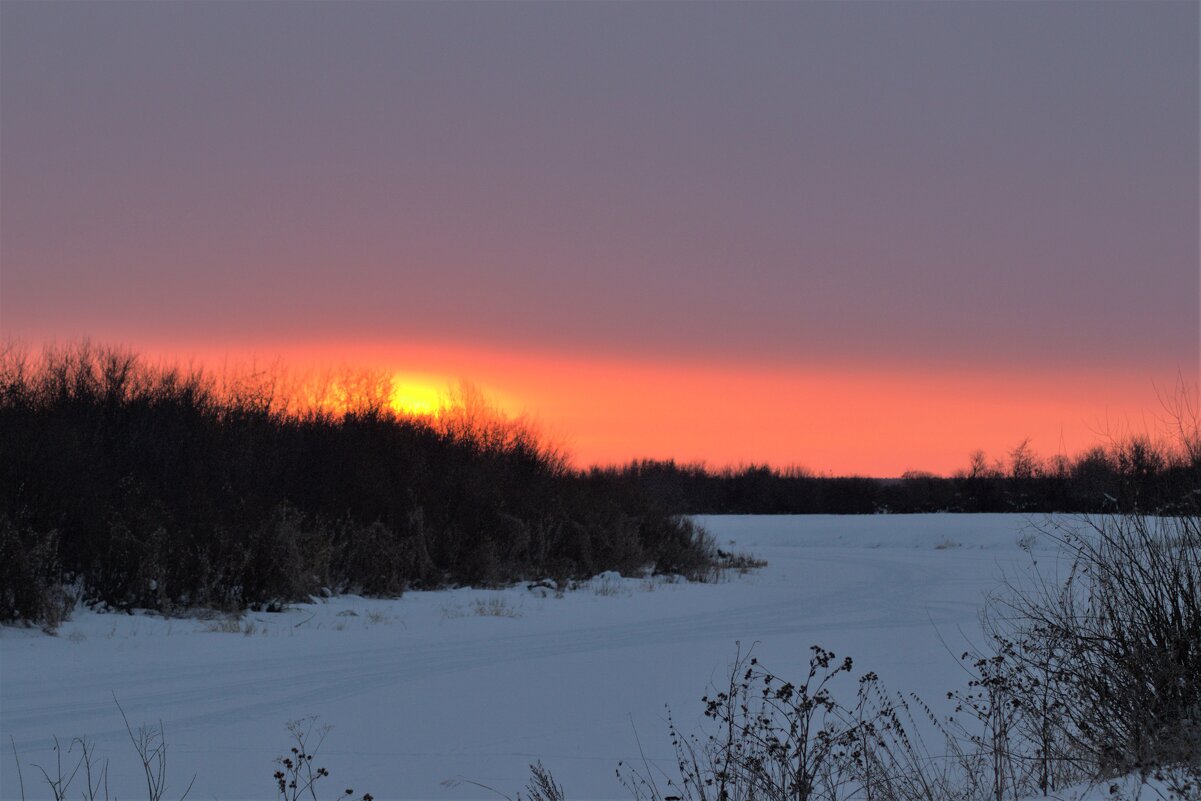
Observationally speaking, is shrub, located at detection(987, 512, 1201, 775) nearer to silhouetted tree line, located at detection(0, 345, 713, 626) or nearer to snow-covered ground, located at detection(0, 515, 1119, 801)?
snow-covered ground, located at detection(0, 515, 1119, 801)

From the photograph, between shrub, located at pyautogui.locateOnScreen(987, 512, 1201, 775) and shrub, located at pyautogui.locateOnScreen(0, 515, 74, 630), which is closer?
shrub, located at pyautogui.locateOnScreen(987, 512, 1201, 775)

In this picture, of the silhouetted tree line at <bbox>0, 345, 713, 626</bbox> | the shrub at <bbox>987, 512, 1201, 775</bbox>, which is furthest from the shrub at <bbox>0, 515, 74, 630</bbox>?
A: the shrub at <bbox>987, 512, 1201, 775</bbox>

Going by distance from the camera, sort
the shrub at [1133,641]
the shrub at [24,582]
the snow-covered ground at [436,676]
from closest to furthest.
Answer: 1. the shrub at [1133,641]
2. the snow-covered ground at [436,676]
3. the shrub at [24,582]

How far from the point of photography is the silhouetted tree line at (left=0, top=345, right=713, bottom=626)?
15.9 m

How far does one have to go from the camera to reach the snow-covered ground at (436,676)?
26.3ft

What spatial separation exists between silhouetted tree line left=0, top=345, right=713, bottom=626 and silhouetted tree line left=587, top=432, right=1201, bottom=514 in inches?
177

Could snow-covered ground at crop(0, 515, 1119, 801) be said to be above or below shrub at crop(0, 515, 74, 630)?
below

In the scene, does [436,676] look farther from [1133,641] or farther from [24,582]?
[1133,641]

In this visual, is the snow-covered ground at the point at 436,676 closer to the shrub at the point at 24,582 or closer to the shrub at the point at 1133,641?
the shrub at the point at 24,582

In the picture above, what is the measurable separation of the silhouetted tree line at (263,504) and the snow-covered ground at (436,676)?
94 centimetres

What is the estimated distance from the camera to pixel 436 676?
11.8 meters

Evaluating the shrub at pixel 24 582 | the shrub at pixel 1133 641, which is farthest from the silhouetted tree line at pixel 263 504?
the shrub at pixel 1133 641

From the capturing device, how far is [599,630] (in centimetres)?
1638

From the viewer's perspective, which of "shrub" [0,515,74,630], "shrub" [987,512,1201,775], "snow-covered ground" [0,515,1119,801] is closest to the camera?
"shrub" [987,512,1201,775]
